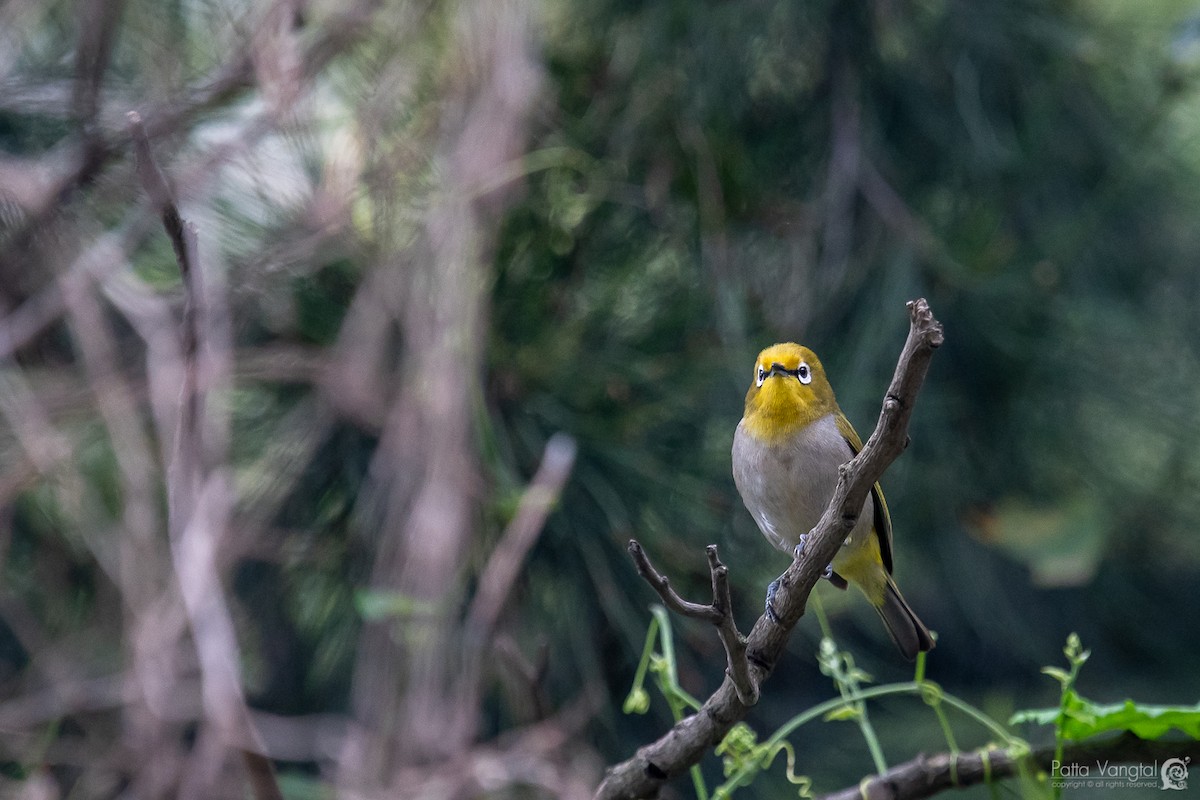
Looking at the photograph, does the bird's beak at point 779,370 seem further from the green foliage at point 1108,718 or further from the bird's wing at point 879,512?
the green foliage at point 1108,718

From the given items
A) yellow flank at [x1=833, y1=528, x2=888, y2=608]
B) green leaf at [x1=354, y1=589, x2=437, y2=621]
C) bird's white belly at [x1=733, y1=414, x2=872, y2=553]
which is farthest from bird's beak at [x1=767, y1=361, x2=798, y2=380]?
green leaf at [x1=354, y1=589, x2=437, y2=621]

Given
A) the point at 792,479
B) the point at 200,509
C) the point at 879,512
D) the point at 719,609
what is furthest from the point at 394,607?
the point at 719,609

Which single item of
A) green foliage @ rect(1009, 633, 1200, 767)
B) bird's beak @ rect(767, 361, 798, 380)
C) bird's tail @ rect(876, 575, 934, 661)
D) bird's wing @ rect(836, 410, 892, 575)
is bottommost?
green foliage @ rect(1009, 633, 1200, 767)

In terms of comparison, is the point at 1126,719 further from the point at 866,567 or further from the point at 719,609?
the point at 866,567

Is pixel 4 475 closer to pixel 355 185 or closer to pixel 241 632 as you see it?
pixel 241 632

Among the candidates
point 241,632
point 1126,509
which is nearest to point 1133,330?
point 1126,509

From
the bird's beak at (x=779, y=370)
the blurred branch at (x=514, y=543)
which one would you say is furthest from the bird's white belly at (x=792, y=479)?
the blurred branch at (x=514, y=543)

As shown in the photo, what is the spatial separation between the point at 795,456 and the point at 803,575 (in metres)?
0.66

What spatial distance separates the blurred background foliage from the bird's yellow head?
1.70 ft

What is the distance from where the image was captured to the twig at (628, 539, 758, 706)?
3.13ft

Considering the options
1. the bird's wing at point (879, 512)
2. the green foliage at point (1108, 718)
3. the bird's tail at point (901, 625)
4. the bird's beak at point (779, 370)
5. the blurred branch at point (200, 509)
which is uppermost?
the bird's beak at point (779, 370)

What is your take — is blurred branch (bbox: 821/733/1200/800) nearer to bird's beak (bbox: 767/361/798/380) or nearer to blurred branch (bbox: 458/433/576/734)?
bird's beak (bbox: 767/361/798/380)

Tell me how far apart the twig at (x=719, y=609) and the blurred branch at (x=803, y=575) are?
0.6 inches

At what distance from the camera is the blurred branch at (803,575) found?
34.2 inches
